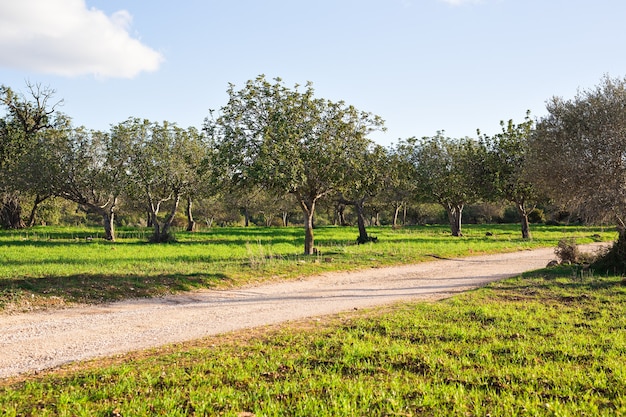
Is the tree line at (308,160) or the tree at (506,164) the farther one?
the tree at (506,164)

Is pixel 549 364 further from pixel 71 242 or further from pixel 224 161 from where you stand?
pixel 71 242

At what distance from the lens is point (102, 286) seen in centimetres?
1525

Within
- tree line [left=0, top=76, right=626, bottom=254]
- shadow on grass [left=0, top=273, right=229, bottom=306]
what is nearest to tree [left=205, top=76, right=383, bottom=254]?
tree line [left=0, top=76, right=626, bottom=254]

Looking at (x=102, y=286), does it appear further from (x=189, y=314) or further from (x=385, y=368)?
(x=385, y=368)

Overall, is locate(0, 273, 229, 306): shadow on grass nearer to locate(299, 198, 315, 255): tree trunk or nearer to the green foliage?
locate(299, 198, 315, 255): tree trunk

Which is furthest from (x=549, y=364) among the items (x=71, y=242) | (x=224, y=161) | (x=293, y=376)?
(x=71, y=242)

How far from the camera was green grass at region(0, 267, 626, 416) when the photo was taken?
5844 millimetres

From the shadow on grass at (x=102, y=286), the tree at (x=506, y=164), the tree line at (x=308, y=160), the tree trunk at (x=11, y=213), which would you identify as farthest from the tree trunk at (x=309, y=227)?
the tree trunk at (x=11, y=213)

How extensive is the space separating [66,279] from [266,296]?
6.75 m

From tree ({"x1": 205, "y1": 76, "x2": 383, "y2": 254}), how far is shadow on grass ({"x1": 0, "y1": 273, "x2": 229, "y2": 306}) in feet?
22.7

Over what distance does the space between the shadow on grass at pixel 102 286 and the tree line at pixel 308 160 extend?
666 centimetres

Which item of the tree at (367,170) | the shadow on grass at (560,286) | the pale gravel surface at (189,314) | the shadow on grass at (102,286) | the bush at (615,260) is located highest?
the tree at (367,170)

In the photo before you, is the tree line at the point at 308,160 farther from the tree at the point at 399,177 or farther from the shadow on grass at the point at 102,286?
the shadow on grass at the point at 102,286

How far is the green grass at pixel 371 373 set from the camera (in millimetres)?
5844
